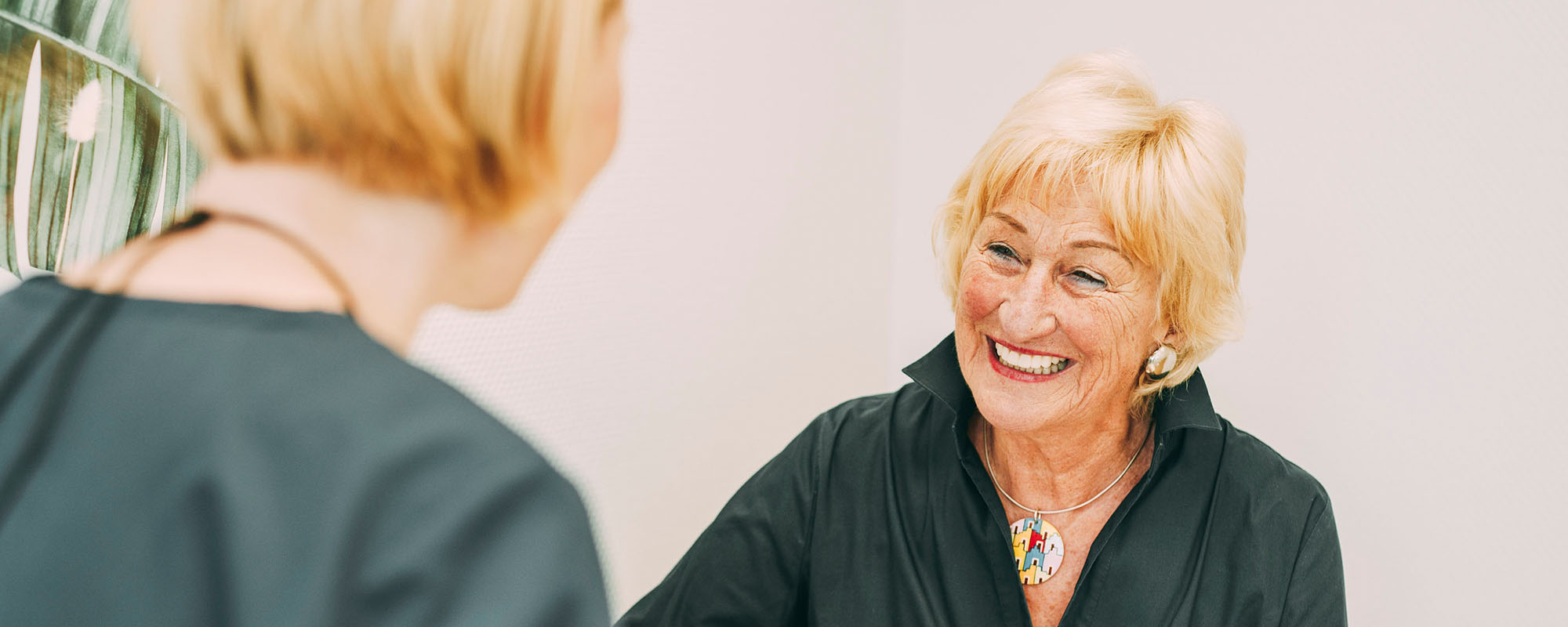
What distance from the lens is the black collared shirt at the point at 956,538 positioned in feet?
3.95

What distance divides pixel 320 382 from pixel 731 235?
4.07ft

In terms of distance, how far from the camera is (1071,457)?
1.31 m

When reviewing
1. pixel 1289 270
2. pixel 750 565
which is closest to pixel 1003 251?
pixel 750 565

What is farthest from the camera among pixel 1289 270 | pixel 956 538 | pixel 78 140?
pixel 1289 270

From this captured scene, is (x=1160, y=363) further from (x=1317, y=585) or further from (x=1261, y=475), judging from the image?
(x=1317, y=585)

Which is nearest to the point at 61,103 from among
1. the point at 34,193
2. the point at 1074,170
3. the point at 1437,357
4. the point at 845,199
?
the point at 34,193

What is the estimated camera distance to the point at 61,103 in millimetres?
691

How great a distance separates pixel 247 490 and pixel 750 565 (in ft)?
3.23

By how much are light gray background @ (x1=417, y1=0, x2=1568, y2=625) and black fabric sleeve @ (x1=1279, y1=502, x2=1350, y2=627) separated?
0.46 meters

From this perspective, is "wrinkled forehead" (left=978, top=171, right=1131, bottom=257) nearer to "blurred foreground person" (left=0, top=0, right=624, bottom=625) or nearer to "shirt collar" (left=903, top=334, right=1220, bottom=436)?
"shirt collar" (left=903, top=334, right=1220, bottom=436)

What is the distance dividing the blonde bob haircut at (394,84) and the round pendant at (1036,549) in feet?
3.11

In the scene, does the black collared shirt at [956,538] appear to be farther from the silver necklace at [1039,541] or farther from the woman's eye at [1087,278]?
the woman's eye at [1087,278]

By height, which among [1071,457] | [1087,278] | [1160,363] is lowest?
[1071,457]

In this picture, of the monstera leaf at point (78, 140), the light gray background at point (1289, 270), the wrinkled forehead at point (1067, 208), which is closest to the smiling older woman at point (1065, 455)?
the wrinkled forehead at point (1067, 208)
